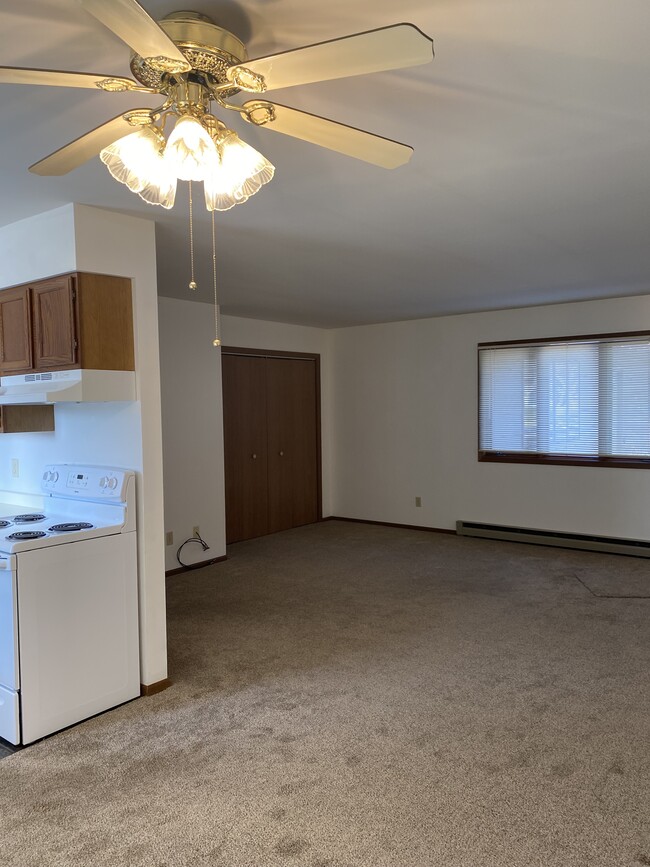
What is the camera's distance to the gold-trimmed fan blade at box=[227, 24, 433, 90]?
109 cm

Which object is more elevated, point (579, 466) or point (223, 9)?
point (223, 9)

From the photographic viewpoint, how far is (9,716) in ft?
8.65

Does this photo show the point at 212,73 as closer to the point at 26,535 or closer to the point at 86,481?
the point at 26,535

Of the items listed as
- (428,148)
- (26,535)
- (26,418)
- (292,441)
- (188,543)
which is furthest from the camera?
(292,441)

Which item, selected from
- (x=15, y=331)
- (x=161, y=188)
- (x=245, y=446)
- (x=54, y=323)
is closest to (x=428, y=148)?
(x=161, y=188)

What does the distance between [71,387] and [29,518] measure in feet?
2.80

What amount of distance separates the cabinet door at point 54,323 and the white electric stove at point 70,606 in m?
0.61

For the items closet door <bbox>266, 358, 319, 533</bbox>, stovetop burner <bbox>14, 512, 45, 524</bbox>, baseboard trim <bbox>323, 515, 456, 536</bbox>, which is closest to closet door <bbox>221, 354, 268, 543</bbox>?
closet door <bbox>266, 358, 319, 533</bbox>

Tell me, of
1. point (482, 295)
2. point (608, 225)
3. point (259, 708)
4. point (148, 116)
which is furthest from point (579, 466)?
point (148, 116)

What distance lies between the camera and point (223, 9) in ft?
4.59

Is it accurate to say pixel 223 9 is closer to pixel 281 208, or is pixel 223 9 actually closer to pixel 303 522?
pixel 281 208

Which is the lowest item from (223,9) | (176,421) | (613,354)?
(176,421)

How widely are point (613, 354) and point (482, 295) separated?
1.45 metres

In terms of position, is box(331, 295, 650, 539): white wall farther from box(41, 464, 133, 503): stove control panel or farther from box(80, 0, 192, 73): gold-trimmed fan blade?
box(80, 0, 192, 73): gold-trimmed fan blade
